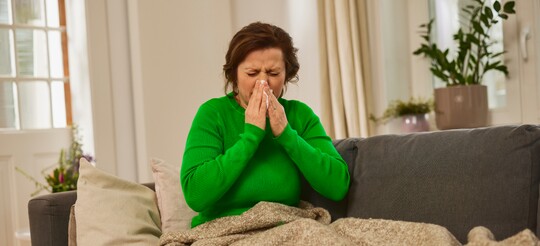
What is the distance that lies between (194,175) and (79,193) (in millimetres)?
434

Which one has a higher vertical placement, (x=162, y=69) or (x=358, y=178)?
(x=162, y=69)

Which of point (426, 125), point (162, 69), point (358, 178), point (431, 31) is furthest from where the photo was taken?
point (162, 69)

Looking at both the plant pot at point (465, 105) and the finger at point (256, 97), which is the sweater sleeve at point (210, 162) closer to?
the finger at point (256, 97)

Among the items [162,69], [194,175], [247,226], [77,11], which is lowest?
[247,226]

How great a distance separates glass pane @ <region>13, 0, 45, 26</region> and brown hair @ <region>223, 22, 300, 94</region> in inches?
99.1

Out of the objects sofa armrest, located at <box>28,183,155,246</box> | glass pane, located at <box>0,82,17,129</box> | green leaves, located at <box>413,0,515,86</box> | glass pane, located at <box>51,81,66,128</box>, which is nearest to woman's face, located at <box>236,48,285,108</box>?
sofa armrest, located at <box>28,183,155,246</box>

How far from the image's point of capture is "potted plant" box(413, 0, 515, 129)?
3416 mm

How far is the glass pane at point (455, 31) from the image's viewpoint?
141 inches

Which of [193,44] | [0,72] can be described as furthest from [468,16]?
[0,72]

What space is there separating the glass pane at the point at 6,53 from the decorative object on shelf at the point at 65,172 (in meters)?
0.49

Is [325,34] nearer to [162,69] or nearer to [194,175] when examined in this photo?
[162,69]

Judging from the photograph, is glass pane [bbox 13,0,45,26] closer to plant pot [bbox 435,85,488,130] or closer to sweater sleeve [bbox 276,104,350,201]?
plant pot [bbox 435,85,488,130]

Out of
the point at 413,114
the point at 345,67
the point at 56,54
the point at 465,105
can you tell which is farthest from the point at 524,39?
the point at 56,54

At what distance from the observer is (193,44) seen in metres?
4.36
